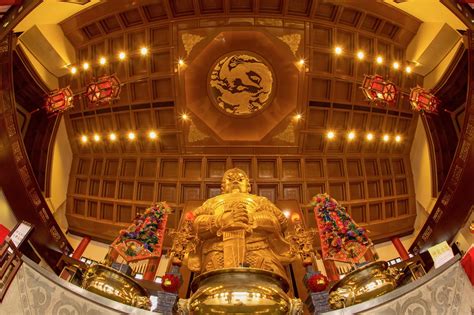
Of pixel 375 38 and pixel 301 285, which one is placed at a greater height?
pixel 375 38

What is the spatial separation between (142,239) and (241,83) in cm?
594

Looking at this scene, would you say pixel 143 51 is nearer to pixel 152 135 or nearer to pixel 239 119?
pixel 152 135

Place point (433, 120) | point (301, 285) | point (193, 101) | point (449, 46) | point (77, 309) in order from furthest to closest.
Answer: point (193, 101)
point (433, 120)
point (449, 46)
point (301, 285)
point (77, 309)

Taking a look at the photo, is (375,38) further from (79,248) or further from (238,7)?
(79,248)

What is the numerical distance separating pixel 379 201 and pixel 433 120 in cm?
262

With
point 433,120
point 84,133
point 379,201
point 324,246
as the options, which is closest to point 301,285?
point 324,246

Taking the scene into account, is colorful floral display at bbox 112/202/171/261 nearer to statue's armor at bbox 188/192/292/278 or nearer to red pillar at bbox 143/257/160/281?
statue's armor at bbox 188/192/292/278

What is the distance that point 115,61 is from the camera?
11.3 meters

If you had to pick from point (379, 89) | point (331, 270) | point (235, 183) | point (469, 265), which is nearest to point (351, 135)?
point (379, 89)

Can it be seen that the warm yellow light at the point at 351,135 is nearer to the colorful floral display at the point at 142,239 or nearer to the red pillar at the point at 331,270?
the red pillar at the point at 331,270

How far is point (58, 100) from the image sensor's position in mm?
9984

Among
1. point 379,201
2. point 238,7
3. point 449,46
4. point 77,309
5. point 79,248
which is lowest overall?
point 77,309

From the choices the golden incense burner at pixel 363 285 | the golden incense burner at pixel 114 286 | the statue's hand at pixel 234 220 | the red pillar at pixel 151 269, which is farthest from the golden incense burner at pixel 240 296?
the red pillar at pixel 151 269

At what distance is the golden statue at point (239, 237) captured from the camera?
6891mm
